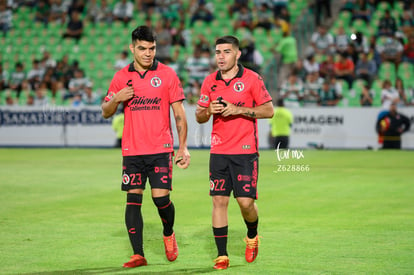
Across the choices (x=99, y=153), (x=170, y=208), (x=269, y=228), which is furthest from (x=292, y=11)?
(x=170, y=208)

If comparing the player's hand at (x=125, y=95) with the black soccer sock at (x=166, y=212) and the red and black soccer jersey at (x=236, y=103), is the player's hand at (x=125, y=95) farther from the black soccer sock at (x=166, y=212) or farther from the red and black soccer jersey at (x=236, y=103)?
the black soccer sock at (x=166, y=212)

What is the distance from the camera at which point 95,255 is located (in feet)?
27.7

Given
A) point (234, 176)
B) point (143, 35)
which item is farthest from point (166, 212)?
point (143, 35)

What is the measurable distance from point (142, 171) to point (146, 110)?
663mm

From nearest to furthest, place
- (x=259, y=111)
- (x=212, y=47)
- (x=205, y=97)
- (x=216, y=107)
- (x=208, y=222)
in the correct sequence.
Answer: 1. (x=216, y=107)
2. (x=259, y=111)
3. (x=205, y=97)
4. (x=208, y=222)
5. (x=212, y=47)

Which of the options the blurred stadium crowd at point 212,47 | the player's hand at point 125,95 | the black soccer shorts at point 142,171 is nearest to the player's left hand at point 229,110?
the black soccer shorts at point 142,171

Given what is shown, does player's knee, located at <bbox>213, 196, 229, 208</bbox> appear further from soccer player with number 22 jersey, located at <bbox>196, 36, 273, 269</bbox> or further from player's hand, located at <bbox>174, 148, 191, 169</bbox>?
player's hand, located at <bbox>174, 148, 191, 169</bbox>

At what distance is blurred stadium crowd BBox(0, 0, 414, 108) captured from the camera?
27.3m

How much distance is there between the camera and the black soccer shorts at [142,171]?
7.97 meters

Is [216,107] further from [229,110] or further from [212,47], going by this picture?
[212,47]

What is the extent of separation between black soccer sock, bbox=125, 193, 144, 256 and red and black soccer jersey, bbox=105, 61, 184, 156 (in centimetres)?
50

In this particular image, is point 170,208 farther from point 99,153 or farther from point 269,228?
point 99,153

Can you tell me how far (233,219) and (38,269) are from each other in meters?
4.11

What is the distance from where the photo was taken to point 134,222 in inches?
313
